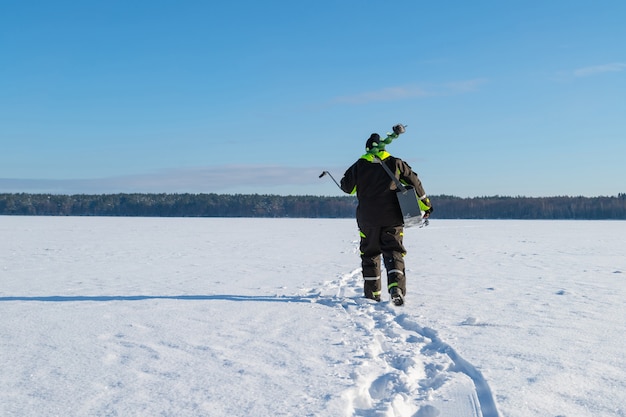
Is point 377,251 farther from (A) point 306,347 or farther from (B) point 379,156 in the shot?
(A) point 306,347

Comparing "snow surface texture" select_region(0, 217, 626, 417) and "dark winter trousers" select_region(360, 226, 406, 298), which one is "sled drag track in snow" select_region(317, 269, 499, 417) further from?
"dark winter trousers" select_region(360, 226, 406, 298)

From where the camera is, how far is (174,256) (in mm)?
12969

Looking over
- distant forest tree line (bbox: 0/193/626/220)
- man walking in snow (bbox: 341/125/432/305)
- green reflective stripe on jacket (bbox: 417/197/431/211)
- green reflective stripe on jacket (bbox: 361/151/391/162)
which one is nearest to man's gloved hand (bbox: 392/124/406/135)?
man walking in snow (bbox: 341/125/432/305)

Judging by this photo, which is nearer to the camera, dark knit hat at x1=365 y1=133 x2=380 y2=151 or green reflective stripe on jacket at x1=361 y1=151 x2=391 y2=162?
green reflective stripe on jacket at x1=361 y1=151 x2=391 y2=162

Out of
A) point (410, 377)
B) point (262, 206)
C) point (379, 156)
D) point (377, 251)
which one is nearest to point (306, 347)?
point (410, 377)

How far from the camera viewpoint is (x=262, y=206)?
110062mm

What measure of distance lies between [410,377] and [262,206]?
10715 cm

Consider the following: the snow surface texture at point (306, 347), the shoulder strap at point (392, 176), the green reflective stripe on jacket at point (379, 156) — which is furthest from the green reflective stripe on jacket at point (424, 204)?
the snow surface texture at point (306, 347)

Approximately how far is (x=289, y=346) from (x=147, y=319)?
5.36ft

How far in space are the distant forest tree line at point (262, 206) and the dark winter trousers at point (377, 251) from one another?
90205mm

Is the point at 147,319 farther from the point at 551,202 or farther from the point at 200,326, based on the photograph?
the point at 551,202

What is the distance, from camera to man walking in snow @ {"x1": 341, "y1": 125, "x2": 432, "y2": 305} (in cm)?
646

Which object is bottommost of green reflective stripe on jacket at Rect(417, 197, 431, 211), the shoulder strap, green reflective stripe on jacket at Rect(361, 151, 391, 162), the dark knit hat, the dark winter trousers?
the dark winter trousers

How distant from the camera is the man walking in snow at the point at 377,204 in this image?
21.2 ft
